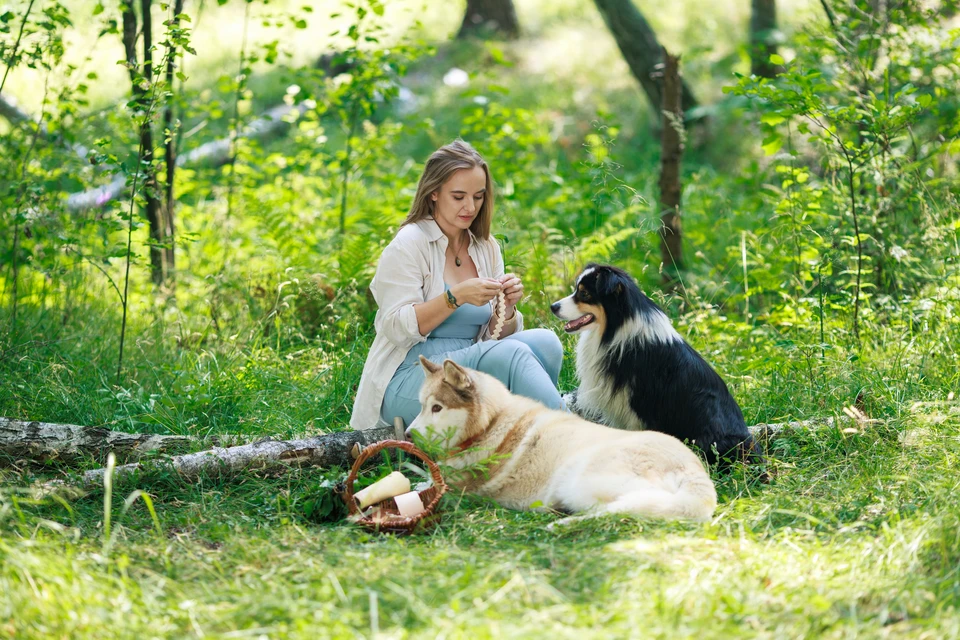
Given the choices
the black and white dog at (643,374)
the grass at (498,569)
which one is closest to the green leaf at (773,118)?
the black and white dog at (643,374)

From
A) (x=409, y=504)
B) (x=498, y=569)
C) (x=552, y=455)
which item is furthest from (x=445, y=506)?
(x=498, y=569)

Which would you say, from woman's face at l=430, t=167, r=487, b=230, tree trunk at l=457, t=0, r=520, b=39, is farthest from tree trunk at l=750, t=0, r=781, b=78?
woman's face at l=430, t=167, r=487, b=230

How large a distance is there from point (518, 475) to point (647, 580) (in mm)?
1091

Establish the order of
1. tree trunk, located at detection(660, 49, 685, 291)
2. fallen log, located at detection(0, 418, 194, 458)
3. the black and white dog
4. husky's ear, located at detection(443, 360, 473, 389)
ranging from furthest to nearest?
tree trunk, located at detection(660, 49, 685, 291), the black and white dog, fallen log, located at detection(0, 418, 194, 458), husky's ear, located at detection(443, 360, 473, 389)

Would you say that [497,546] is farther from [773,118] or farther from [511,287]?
[773,118]

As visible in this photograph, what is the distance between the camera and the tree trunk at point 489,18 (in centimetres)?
1488

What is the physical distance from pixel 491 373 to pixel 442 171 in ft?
3.61

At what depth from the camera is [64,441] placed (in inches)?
154

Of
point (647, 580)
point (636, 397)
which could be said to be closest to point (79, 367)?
point (636, 397)

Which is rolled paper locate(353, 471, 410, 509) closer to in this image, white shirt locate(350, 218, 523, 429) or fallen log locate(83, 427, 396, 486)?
fallen log locate(83, 427, 396, 486)

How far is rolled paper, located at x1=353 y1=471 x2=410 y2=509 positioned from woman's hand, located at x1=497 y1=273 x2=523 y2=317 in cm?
117

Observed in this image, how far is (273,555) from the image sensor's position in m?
3.01

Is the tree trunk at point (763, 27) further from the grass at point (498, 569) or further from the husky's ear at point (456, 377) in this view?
the husky's ear at point (456, 377)

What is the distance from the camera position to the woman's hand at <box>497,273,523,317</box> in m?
4.25
